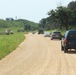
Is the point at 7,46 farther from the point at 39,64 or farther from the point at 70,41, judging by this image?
the point at 39,64

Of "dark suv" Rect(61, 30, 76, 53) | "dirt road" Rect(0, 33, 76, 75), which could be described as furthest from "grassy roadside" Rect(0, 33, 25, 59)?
"dark suv" Rect(61, 30, 76, 53)

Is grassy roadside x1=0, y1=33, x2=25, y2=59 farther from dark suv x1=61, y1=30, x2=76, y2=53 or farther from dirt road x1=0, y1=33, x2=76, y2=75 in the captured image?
dark suv x1=61, y1=30, x2=76, y2=53

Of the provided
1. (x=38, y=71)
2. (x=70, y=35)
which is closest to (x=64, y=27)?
(x=70, y=35)

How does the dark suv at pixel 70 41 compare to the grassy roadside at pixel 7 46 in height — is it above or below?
above

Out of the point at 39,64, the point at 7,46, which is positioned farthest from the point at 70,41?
the point at 39,64

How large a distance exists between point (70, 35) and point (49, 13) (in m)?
68.0

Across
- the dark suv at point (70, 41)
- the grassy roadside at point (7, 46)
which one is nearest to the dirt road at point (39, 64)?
the grassy roadside at point (7, 46)

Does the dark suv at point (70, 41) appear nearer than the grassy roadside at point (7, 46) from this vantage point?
No

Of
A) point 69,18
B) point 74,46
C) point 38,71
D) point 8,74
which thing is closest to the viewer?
point 8,74

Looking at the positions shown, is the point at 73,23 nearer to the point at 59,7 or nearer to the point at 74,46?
the point at 59,7

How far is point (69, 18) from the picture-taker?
306 feet

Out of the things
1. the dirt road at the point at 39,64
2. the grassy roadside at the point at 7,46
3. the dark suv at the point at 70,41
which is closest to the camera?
the dirt road at the point at 39,64

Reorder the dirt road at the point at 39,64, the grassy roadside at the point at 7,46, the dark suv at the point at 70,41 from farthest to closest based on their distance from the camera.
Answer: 1. the dark suv at the point at 70,41
2. the grassy roadside at the point at 7,46
3. the dirt road at the point at 39,64

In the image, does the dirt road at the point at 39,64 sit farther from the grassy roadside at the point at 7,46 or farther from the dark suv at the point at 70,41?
the dark suv at the point at 70,41
